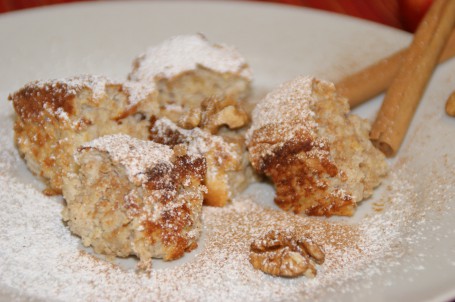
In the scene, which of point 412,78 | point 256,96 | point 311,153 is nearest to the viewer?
point 311,153

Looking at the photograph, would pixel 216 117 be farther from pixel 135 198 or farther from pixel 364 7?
pixel 364 7

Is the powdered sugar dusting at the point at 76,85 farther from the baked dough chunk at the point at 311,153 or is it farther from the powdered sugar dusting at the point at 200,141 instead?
the baked dough chunk at the point at 311,153

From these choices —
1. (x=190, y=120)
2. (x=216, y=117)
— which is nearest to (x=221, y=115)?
(x=216, y=117)

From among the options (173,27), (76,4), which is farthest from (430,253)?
(76,4)

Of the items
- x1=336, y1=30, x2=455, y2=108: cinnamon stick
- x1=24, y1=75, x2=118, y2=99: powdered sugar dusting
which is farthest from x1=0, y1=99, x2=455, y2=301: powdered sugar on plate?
x1=336, y1=30, x2=455, y2=108: cinnamon stick

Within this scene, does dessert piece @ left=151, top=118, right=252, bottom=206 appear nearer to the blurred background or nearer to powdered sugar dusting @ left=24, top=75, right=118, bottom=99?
powdered sugar dusting @ left=24, top=75, right=118, bottom=99


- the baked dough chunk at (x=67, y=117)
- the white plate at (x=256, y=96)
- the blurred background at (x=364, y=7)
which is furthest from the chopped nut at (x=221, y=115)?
the blurred background at (x=364, y=7)
